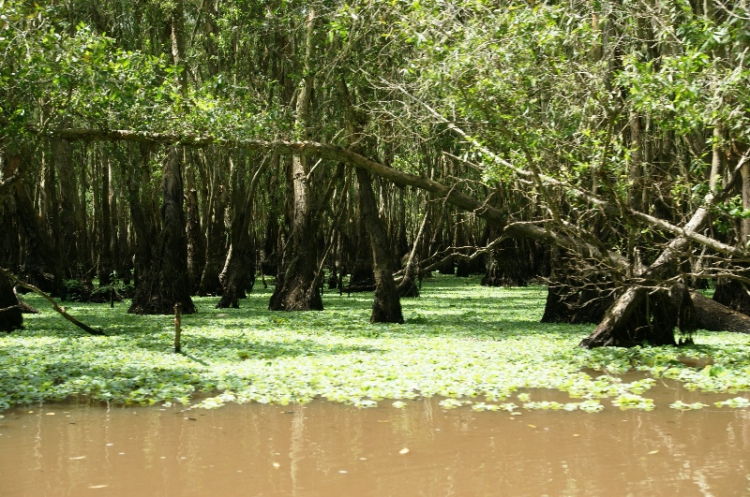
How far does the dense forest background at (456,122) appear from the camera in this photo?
9.30m

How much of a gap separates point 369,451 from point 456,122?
6.32 m

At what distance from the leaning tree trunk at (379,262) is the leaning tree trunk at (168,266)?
4131 millimetres

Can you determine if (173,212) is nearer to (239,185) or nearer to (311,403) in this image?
(239,185)

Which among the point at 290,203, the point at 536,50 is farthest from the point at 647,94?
the point at 290,203

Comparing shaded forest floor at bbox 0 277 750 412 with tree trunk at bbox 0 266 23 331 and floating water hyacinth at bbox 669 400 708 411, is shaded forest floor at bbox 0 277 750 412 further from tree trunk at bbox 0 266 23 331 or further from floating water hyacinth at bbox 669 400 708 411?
tree trunk at bbox 0 266 23 331

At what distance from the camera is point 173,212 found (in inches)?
650

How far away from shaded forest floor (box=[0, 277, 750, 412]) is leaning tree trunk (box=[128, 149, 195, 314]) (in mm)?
1941

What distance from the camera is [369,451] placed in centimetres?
576

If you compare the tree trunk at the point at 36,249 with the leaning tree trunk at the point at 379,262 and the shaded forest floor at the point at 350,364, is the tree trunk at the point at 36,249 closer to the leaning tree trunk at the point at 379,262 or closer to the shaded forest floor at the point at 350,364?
the shaded forest floor at the point at 350,364

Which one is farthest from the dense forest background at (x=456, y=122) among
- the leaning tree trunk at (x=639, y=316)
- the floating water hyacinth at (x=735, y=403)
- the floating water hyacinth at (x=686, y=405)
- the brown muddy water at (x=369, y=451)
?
the brown muddy water at (x=369, y=451)

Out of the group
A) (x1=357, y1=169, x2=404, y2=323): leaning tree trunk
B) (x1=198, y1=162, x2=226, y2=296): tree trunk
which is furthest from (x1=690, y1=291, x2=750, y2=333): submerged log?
(x1=198, y1=162, x2=226, y2=296): tree trunk

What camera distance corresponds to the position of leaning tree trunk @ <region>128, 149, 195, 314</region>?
16.4 metres

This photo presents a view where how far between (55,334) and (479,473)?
8.85 metres

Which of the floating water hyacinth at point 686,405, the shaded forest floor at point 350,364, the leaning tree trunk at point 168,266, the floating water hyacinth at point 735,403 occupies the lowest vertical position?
the floating water hyacinth at point 686,405
